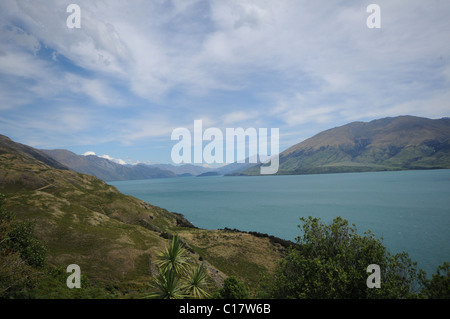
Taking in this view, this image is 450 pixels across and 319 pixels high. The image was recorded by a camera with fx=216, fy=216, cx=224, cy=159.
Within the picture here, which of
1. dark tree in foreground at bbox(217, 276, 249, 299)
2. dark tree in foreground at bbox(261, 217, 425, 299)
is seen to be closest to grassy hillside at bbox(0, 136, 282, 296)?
dark tree in foreground at bbox(217, 276, 249, 299)

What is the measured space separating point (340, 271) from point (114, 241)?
3864cm

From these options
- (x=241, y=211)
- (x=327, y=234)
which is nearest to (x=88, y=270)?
(x=327, y=234)

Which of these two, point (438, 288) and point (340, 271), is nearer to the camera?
point (438, 288)

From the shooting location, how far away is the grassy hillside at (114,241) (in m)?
34.2

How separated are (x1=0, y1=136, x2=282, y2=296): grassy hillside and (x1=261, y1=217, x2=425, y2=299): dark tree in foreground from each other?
780 inches

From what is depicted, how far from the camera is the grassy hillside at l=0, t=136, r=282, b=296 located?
34188 millimetres

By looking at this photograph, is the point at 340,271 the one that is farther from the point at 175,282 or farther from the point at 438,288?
the point at 175,282

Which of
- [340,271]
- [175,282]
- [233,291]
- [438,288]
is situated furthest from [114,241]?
[438,288]

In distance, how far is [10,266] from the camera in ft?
59.2

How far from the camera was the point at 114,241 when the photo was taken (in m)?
40.7

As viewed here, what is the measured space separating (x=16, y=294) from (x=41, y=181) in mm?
→ 86814

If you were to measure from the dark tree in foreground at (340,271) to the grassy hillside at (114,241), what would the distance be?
1980cm
